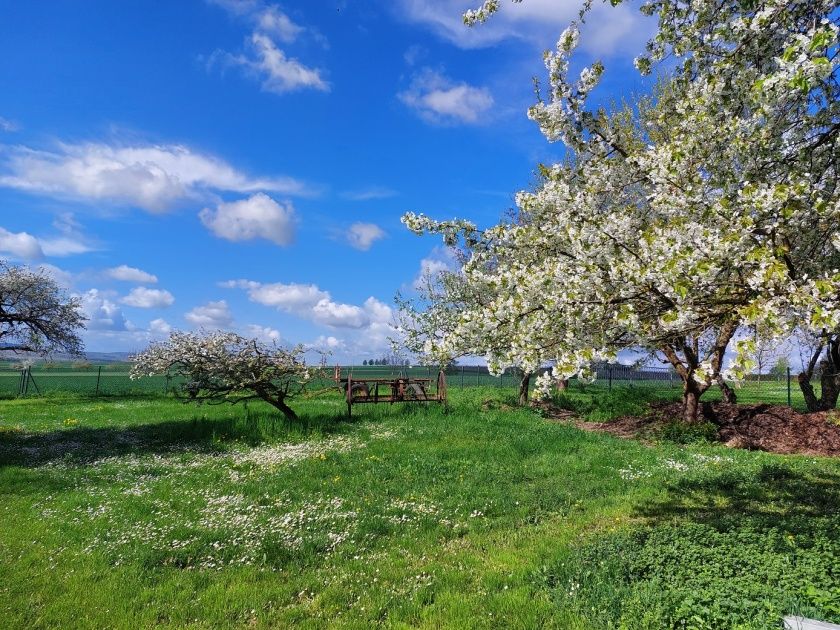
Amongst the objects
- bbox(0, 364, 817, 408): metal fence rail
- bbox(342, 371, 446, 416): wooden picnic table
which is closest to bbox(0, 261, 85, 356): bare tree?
bbox(0, 364, 817, 408): metal fence rail

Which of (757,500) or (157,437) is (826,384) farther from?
(157,437)

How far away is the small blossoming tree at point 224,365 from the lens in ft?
54.8

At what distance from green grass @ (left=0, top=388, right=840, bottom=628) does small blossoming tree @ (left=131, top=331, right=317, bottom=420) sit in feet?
8.96

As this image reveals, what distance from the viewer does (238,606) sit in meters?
5.67

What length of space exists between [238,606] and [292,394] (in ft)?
43.0

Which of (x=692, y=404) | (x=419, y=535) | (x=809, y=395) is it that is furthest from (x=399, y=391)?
(x=809, y=395)

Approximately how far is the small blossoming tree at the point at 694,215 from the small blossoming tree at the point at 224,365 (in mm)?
10761

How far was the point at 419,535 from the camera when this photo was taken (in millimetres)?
7605

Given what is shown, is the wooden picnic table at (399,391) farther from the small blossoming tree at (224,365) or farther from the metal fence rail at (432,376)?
the metal fence rail at (432,376)

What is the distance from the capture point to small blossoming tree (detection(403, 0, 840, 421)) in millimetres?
5504

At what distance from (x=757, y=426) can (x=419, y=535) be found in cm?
1435

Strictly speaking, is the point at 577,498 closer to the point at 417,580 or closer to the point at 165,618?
the point at 417,580

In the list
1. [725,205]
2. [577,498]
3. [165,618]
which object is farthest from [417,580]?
[725,205]

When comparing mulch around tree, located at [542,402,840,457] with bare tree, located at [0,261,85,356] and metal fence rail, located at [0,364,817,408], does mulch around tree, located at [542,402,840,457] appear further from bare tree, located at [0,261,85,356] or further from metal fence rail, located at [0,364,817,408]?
bare tree, located at [0,261,85,356]
